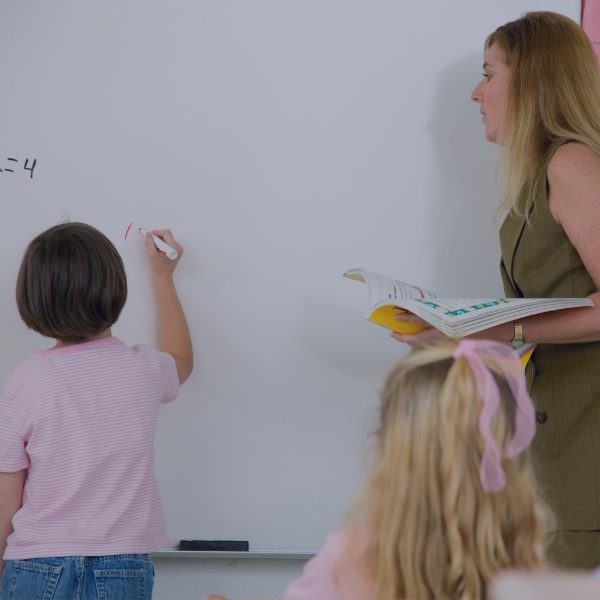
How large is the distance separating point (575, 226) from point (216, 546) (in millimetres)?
913

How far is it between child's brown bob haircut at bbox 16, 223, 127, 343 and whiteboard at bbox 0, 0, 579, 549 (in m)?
0.25

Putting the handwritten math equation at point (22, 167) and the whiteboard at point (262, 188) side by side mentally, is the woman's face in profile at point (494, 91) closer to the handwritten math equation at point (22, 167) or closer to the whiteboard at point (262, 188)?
the whiteboard at point (262, 188)

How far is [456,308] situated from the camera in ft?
5.11

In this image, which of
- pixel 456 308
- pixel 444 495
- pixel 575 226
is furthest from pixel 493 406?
pixel 575 226

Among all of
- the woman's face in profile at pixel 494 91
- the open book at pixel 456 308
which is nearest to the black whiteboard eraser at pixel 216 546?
the open book at pixel 456 308

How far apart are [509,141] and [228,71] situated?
567 mm

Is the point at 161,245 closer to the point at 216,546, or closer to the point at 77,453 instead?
the point at 77,453

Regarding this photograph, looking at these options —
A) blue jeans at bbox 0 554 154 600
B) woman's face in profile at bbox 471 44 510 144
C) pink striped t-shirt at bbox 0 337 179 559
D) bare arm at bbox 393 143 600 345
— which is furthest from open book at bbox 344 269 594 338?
blue jeans at bbox 0 554 154 600

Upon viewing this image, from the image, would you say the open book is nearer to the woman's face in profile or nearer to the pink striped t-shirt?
the woman's face in profile

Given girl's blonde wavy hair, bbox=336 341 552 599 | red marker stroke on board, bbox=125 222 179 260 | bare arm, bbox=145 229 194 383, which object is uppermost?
red marker stroke on board, bbox=125 222 179 260

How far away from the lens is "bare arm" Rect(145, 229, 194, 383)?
1.97 meters

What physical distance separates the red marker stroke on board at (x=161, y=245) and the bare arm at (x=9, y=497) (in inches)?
18.6

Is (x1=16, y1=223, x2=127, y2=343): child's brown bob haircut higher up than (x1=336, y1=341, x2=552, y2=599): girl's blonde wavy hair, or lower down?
higher up

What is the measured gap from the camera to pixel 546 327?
163 centimetres
